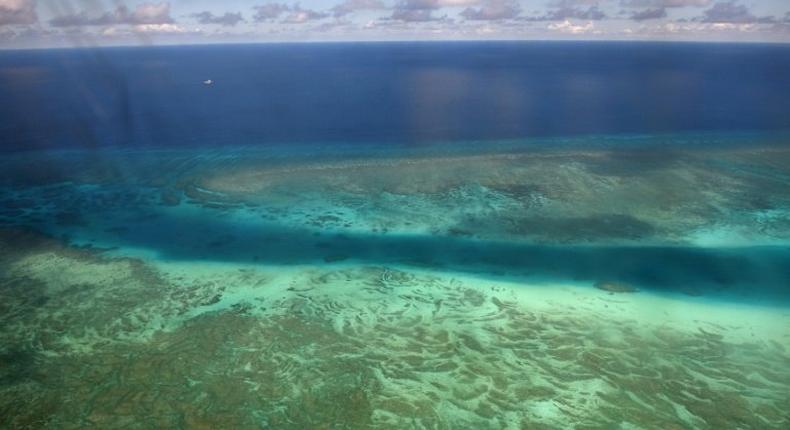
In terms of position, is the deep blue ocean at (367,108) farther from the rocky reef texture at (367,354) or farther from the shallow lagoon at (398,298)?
the rocky reef texture at (367,354)

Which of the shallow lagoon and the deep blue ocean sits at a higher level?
the deep blue ocean

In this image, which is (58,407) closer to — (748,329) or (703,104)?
(748,329)

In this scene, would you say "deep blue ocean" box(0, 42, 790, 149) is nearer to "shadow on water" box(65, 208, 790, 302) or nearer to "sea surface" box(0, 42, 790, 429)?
"sea surface" box(0, 42, 790, 429)

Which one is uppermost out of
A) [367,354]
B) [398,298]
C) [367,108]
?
[367,108]

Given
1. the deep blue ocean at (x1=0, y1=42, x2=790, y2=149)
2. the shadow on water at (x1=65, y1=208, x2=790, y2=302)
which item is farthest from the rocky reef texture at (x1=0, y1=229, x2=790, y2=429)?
the deep blue ocean at (x1=0, y1=42, x2=790, y2=149)

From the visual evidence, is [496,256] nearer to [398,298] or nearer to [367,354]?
[398,298]

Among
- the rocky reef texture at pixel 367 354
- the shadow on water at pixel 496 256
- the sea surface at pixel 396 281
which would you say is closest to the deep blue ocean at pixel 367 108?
the sea surface at pixel 396 281

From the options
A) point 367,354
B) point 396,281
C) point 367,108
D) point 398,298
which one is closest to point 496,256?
point 396,281
